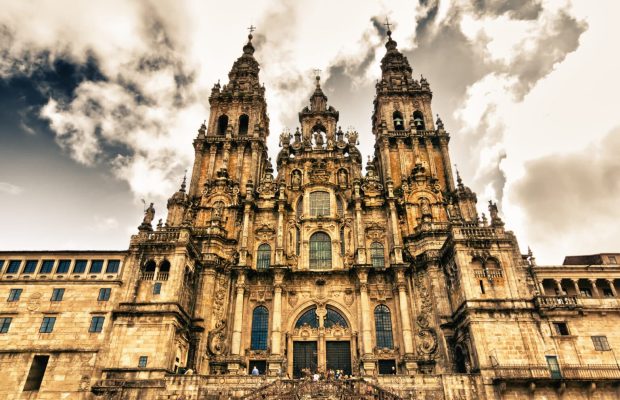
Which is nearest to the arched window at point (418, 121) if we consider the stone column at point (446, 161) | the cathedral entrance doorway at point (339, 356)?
the stone column at point (446, 161)

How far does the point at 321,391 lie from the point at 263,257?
1523cm

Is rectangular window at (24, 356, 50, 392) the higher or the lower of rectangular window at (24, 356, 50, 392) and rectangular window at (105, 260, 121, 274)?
the lower

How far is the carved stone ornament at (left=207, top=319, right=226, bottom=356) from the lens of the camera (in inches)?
1249

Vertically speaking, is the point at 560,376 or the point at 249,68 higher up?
the point at 249,68

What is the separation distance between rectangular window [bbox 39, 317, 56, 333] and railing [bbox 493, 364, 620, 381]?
28.9 m

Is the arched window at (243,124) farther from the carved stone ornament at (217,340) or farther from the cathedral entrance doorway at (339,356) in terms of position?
the cathedral entrance doorway at (339,356)

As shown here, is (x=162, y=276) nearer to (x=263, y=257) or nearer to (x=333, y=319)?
(x=263, y=257)

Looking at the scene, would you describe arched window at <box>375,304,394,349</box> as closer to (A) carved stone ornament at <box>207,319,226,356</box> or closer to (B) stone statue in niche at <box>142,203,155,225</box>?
(A) carved stone ornament at <box>207,319,226,356</box>

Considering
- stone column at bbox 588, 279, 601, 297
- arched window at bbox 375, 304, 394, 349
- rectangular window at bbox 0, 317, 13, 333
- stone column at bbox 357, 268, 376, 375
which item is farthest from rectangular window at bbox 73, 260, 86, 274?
stone column at bbox 588, 279, 601, 297

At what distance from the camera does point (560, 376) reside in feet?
84.2

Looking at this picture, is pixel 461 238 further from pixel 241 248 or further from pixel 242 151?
pixel 242 151

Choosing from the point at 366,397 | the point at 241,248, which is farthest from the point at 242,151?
the point at 366,397

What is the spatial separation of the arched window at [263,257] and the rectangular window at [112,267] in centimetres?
1122

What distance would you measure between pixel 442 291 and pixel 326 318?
30.6 ft
